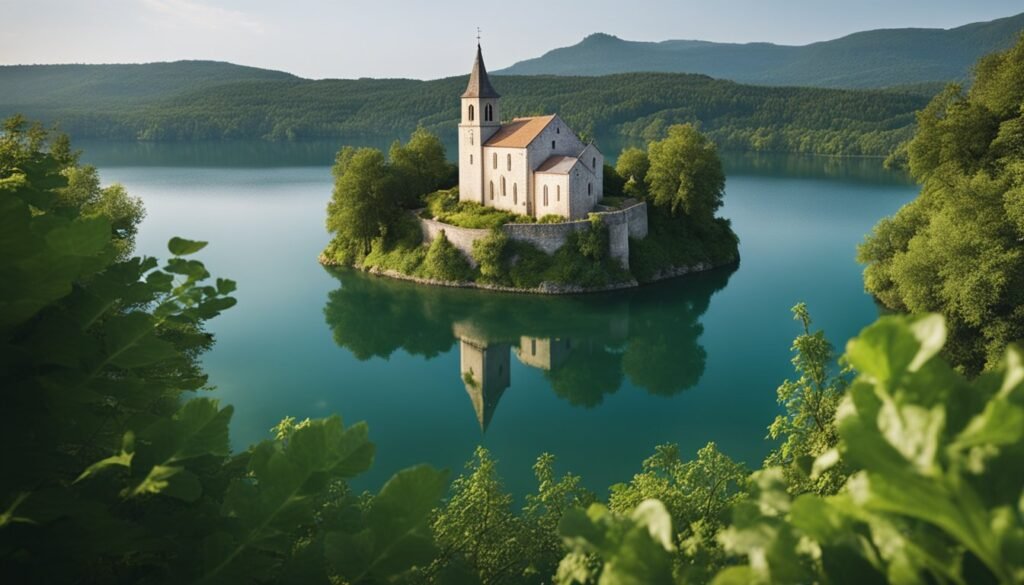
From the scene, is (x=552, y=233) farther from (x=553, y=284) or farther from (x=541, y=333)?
(x=541, y=333)

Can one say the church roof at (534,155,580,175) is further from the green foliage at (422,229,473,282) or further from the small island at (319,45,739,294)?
the green foliage at (422,229,473,282)

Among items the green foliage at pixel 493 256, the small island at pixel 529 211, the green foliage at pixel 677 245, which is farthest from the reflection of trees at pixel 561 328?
the small island at pixel 529 211

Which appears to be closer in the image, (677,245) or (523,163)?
(523,163)

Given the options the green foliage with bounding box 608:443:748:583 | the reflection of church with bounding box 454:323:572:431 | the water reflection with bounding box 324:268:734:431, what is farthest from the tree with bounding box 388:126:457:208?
the green foliage with bounding box 608:443:748:583

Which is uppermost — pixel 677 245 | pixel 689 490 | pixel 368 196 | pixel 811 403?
pixel 368 196

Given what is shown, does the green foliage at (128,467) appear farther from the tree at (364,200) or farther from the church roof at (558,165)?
the tree at (364,200)

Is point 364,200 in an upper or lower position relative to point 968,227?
lower

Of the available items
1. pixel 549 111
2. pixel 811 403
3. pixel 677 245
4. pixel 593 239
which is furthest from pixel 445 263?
pixel 549 111

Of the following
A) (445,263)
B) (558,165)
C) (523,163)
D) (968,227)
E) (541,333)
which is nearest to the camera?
(968,227)
